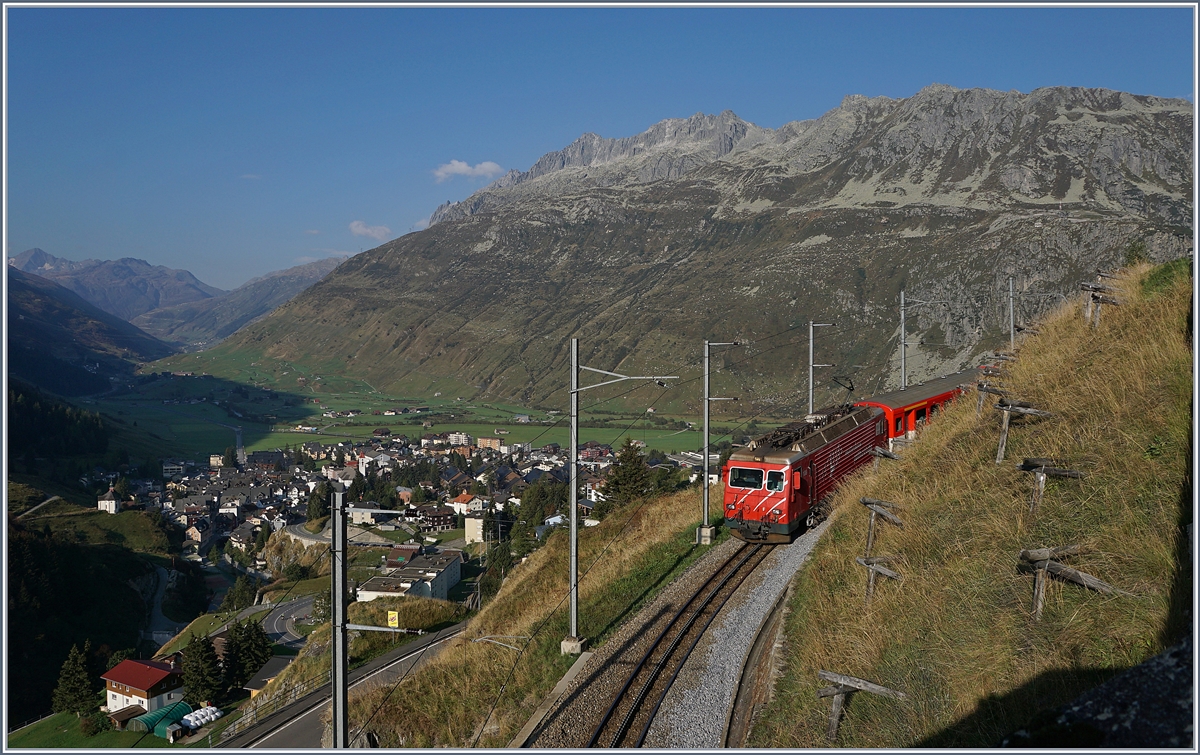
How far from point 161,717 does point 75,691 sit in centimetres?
1453

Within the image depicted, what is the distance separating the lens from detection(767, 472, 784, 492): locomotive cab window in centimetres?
2169

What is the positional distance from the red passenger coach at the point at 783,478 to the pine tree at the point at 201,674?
Result: 37.6 metres

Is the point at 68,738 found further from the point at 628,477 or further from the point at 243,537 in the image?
the point at 243,537

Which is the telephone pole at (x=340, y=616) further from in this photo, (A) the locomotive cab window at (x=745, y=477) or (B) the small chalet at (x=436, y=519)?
(B) the small chalet at (x=436, y=519)

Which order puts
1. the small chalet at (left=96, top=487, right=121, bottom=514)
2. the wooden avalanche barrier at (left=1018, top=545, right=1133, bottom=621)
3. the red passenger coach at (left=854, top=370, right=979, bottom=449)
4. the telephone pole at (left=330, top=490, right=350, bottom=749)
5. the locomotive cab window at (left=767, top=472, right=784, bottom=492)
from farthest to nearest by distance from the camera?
the small chalet at (left=96, top=487, right=121, bottom=514) < the red passenger coach at (left=854, top=370, right=979, bottom=449) < the locomotive cab window at (left=767, top=472, right=784, bottom=492) < the telephone pole at (left=330, top=490, right=350, bottom=749) < the wooden avalanche barrier at (left=1018, top=545, right=1133, bottom=621)

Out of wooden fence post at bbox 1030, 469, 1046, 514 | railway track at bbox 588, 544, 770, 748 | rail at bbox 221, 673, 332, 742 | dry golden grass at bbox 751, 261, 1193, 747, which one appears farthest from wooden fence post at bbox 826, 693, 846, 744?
rail at bbox 221, 673, 332, 742

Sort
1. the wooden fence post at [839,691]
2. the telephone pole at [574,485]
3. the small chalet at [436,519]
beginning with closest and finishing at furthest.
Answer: the wooden fence post at [839,691]
the telephone pole at [574,485]
the small chalet at [436,519]

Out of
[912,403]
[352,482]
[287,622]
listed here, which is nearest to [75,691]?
[287,622]

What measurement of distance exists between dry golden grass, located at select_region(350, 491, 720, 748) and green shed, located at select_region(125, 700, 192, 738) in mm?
25654

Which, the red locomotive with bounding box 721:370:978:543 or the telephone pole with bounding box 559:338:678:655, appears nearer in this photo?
the telephone pole with bounding box 559:338:678:655

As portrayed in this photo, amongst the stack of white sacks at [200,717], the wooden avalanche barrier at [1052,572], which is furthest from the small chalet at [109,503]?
the wooden avalanche barrier at [1052,572]

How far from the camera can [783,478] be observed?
21672 mm

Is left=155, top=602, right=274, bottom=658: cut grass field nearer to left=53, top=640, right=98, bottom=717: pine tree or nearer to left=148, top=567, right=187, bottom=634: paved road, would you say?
left=148, top=567, right=187, bottom=634: paved road

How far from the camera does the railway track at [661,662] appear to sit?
13305mm
